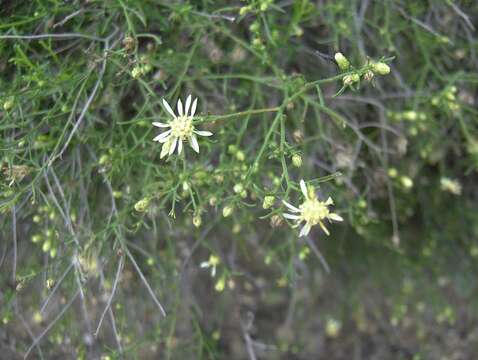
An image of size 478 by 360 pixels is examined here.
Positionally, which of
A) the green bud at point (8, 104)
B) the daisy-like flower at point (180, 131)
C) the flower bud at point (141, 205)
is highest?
the daisy-like flower at point (180, 131)

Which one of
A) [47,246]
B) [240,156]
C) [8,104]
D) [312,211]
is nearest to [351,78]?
[312,211]

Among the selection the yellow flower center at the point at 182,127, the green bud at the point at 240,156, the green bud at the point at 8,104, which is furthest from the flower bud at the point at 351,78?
the green bud at the point at 8,104

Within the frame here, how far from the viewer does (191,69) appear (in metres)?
2.15

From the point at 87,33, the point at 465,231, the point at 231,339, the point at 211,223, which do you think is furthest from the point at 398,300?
the point at 87,33

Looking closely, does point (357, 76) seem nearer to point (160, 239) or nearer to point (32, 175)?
point (32, 175)

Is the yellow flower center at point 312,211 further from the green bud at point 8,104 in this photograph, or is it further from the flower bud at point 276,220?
the green bud at point 8,104

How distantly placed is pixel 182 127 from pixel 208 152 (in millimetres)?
416

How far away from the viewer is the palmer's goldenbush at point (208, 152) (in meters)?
1.76

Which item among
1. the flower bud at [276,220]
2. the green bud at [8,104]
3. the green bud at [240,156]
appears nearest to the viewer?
the flower bud at [276,220]

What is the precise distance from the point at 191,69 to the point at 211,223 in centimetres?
65

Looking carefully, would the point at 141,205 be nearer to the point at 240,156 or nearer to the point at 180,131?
the point at 180,131

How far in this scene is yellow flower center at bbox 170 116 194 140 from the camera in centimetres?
150

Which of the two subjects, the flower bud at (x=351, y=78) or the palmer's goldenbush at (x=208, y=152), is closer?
the flower bud at (x=351, y=78)

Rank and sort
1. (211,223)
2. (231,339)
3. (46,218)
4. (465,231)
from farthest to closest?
(231,339) < (465,231) < (211,223) < (46,218)
